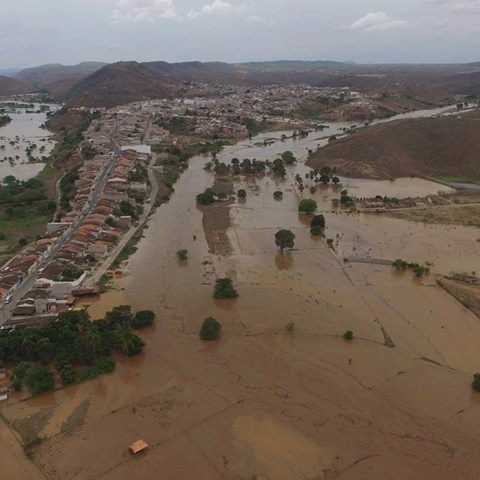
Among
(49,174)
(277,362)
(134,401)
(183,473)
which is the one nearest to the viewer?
(183,473)

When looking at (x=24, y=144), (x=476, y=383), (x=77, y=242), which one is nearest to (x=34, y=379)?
(x=77, y=242)

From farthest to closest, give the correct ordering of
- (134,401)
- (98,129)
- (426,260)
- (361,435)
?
(98,129) < (426,260) < (134,401) < (361,435)

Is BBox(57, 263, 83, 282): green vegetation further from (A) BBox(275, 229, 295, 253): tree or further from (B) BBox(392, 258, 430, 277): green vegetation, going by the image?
(B) BBox(392, 258, 430, 277): green vegetation

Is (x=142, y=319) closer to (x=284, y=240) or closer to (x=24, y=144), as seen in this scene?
(x=284, y=240)

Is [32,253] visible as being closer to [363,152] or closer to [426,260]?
[426,260]

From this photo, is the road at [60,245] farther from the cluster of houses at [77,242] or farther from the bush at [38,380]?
the bush at [38,380]

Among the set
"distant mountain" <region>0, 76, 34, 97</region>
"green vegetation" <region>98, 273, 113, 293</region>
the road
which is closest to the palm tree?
the road

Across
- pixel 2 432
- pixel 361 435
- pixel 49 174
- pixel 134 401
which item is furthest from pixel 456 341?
pixel 49 174
